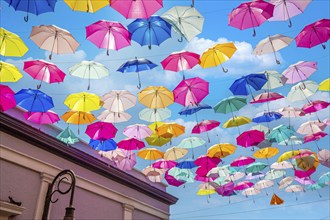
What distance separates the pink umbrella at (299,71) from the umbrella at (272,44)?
806mm

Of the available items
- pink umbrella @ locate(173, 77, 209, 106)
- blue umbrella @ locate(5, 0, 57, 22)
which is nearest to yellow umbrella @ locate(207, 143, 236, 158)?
pink umbrella @ locate(173, 77, 209, 106)

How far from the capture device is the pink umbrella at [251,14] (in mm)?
5809

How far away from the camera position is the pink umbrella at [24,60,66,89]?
6586 mm

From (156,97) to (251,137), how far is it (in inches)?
129

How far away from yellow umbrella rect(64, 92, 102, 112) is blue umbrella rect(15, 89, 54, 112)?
1.47 feet

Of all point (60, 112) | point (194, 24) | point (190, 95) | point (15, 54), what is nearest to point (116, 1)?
point (194, 24)

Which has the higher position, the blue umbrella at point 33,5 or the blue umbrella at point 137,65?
the blue umbrella at point 137,65

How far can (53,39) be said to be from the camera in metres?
6.21

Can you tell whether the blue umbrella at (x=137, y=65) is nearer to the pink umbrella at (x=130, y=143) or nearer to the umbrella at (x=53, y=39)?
the umbrella at (x=53, y=39)

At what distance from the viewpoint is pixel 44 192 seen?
848 centimetres

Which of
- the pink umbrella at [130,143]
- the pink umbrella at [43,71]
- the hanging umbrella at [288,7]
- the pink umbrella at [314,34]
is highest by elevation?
the hanging umbrella at [288,7]

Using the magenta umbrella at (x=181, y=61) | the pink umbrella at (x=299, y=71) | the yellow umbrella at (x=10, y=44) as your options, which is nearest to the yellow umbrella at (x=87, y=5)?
the yellow umbrella at (x=10, y=44)

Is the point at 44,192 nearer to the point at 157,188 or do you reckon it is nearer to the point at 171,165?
the point at 171,165

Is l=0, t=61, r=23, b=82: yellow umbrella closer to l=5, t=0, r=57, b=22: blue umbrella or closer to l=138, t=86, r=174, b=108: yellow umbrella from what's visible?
l=5, t=0, r=57, b=22: blue umbrella
